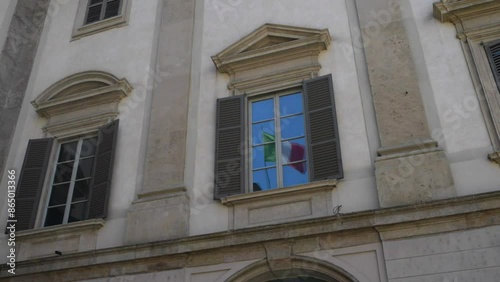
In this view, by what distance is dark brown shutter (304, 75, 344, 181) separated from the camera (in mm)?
7559

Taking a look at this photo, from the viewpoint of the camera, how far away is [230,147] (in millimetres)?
8289

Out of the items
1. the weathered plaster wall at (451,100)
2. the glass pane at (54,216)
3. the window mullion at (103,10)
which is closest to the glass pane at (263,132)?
the weathered plaster wall at (451,100)

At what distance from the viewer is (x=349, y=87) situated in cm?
818

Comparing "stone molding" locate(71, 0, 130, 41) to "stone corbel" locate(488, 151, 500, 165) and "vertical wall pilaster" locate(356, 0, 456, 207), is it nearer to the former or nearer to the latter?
"vertical wall pilaster" locate(356, 0, 456, 207)

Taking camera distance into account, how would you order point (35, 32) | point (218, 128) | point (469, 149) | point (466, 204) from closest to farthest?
point (466, 204) → point (469, 149) → point (218, 128) → point (35, 32)

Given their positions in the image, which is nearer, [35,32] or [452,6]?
A: [452,6]

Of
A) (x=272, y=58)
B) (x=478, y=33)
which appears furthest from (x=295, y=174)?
(x=478, y=33)

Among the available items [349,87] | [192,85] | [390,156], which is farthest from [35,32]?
[390,156]

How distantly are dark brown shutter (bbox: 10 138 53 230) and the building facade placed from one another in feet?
0.08

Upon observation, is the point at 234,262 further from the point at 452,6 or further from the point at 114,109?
the point at 452,6

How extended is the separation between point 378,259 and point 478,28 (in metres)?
3.68

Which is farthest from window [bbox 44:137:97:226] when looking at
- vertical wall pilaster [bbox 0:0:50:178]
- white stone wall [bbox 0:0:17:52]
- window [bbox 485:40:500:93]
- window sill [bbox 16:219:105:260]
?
window [bbox 485:40:500:93]

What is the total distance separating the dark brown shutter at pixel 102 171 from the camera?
27.8 ft

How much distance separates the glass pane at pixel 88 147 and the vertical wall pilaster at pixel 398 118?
4.67 metres
